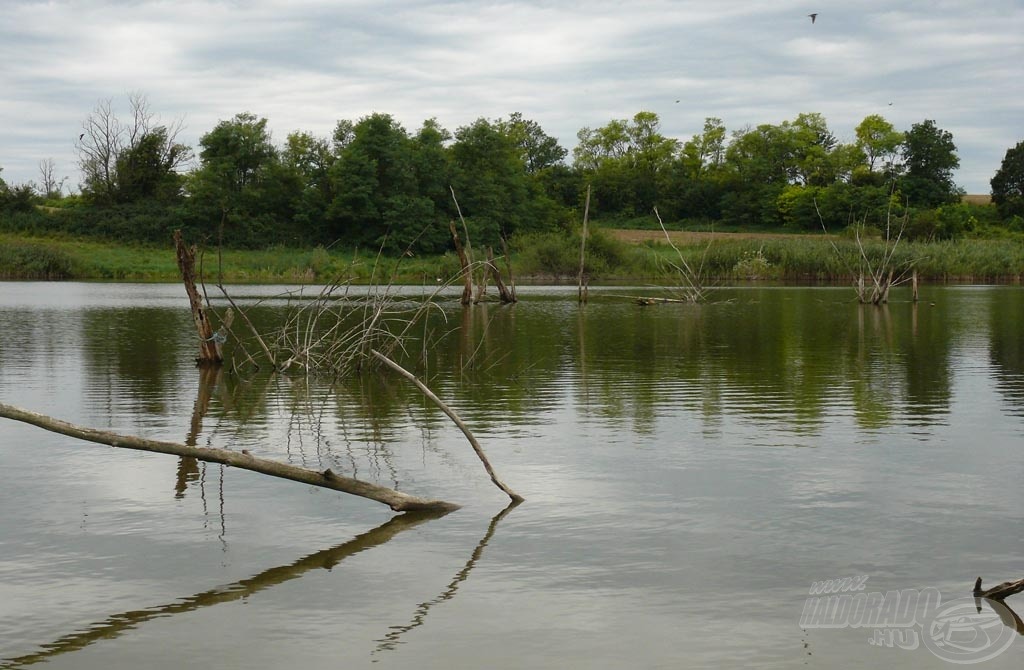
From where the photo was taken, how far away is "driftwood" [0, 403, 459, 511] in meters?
7.73

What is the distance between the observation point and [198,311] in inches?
748

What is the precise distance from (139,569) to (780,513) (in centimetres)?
476

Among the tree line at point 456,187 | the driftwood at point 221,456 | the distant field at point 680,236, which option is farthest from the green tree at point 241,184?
the driftwood at point 221,456

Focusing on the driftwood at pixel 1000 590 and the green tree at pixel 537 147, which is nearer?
the driftwood at pixel 1000 590

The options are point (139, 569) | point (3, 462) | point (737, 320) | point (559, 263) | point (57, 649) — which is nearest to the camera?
point (57, 649)

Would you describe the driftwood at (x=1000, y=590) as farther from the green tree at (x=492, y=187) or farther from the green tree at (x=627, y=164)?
the green tree at (x=627, y=164)

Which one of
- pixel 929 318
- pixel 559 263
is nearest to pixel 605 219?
pixel 559 263

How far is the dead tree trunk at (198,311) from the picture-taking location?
61.1 feet

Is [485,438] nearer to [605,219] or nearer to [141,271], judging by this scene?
[141,271]

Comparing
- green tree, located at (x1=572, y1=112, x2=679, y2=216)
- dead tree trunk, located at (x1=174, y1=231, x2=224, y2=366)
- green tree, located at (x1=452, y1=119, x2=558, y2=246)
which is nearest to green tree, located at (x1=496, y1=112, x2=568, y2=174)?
green tree, located at (x1=572, y1=112, x2=679, y2=216)

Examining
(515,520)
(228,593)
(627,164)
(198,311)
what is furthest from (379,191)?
(228,593)

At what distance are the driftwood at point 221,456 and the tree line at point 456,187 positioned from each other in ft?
194

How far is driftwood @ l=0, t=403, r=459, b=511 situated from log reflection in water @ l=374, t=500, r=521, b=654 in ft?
2.75

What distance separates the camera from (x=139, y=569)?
7.26 metres
